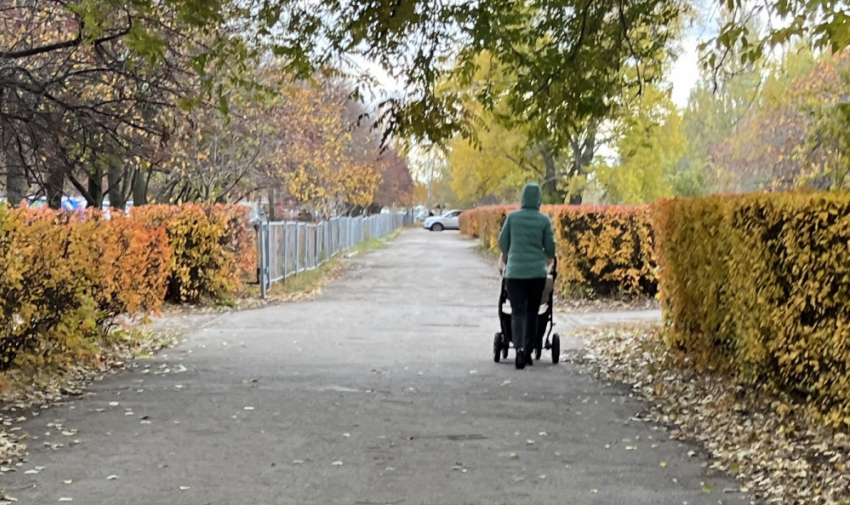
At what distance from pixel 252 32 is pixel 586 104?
4532mm

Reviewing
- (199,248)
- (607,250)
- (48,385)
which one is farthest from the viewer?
(607,250)

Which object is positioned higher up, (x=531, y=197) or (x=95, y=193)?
(x=95, y=193)

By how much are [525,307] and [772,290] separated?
2999 mm

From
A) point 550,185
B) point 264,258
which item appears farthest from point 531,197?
point 550,185

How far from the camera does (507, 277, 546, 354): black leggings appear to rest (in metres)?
8.76

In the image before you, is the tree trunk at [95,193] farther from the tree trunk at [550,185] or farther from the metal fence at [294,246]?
the tree trunk at [550,185]

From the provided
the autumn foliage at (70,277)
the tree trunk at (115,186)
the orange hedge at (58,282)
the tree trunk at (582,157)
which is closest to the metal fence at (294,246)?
the tree trunk at (115,186)

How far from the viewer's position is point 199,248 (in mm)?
14984

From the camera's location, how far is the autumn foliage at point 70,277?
7.30 meters

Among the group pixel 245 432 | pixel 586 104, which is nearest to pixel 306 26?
pixel 586 104

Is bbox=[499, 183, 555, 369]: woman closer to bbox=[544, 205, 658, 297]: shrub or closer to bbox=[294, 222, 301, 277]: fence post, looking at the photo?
bbox=[544, 205, 658, 297]: shrub

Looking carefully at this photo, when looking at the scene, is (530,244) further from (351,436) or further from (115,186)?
(115,186)

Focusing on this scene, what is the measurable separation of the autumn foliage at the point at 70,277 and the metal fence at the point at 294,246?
12.7 feet

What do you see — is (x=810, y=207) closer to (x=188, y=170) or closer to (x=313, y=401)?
(x=313, y=401)
